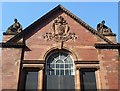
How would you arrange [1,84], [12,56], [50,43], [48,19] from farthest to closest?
[48,19] → [50,43] → [12,56] → [1,84]

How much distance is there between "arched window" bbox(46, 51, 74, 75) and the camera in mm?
19391

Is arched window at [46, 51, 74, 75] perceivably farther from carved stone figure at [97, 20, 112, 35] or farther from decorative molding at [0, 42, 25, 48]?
carved stone figure at [97, 20, 112, 35]

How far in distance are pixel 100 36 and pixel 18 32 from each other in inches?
268

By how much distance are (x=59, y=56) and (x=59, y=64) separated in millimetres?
770

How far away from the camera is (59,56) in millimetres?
20281

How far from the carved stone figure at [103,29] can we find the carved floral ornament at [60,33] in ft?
7.61

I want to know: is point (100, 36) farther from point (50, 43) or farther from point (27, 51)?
point (27, 51)

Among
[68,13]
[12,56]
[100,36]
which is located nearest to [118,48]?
[100,36]

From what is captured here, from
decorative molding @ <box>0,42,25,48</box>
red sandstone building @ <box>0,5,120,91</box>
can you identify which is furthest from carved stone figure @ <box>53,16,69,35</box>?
decorative molding @ <box>0,42,25,48</box>

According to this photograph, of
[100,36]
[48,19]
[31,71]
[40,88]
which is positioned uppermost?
[48,19]

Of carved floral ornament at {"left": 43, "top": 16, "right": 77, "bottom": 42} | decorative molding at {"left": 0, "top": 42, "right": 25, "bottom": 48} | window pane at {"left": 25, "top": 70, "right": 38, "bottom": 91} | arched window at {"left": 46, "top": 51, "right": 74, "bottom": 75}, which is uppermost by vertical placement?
carved floral ornament at {"left": 43, "top": 16, "right": 77, "bottom": 42}

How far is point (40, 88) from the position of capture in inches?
709

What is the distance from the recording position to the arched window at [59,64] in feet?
63.6

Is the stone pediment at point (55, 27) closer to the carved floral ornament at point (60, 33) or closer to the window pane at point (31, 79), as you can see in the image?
the carved floral ornament at point (60, 33)
